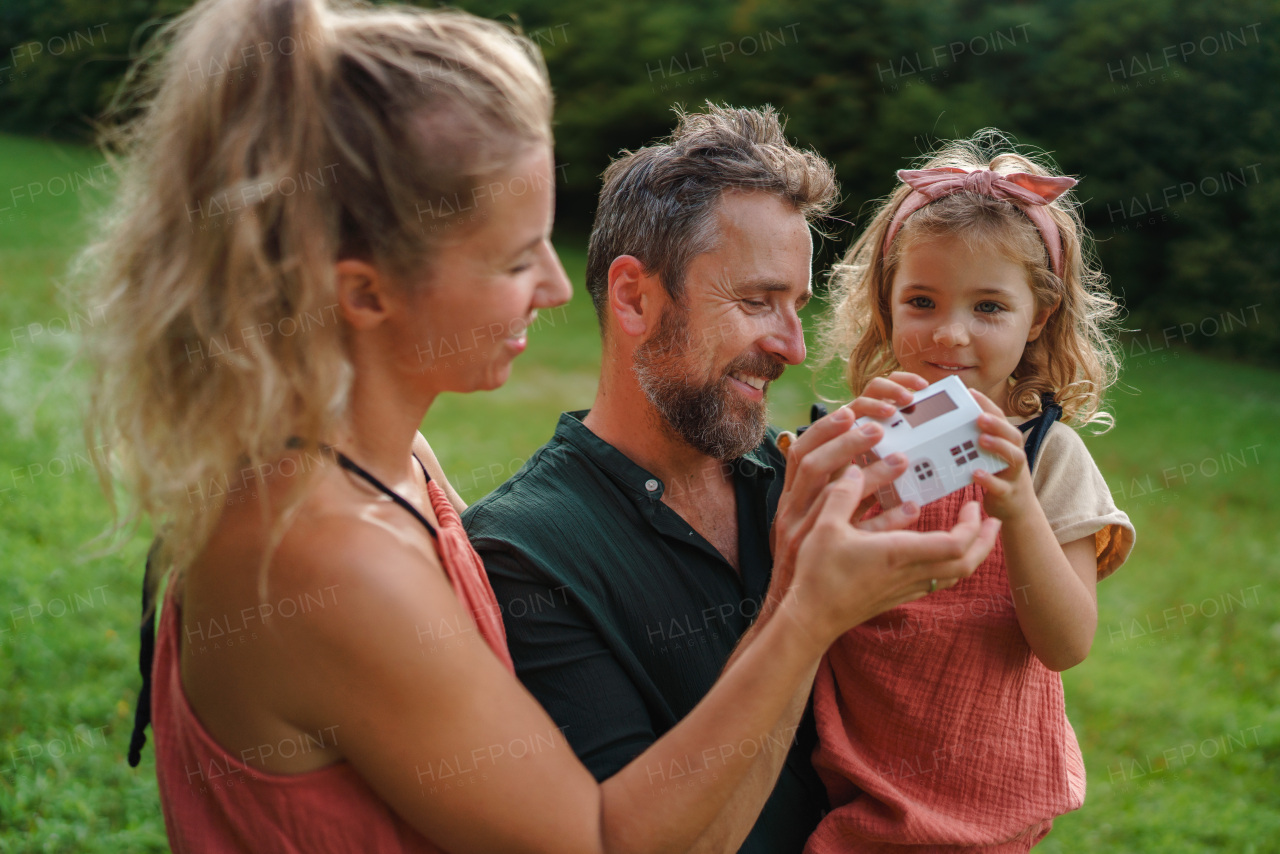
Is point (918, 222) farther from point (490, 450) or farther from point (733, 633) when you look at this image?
point (490, 450)

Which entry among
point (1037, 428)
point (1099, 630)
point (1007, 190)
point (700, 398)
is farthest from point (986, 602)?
point (1099, 630)

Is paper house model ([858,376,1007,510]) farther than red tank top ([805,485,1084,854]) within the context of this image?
No

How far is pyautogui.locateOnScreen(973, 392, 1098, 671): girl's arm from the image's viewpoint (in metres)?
1.76

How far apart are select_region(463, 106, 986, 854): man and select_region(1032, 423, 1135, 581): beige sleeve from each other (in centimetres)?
67

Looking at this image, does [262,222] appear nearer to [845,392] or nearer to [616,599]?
[616,599]

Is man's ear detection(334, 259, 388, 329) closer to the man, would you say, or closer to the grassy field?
the grassy field

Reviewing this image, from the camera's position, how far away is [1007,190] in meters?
2.32

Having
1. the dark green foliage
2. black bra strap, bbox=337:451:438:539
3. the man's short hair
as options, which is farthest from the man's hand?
the dark green foliage

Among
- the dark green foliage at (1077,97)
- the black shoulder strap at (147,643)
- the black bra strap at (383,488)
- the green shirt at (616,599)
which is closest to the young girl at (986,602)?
the green shirt at (616,599)

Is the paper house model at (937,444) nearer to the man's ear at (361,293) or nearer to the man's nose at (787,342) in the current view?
the man's nose at (787,342)

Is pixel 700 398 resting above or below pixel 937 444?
below

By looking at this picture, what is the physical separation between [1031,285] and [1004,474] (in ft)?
2.28

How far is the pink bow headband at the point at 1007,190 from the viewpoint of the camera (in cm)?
231

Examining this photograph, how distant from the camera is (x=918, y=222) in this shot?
7.63 ft
